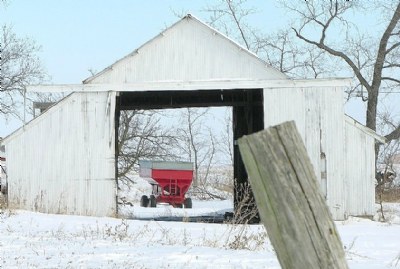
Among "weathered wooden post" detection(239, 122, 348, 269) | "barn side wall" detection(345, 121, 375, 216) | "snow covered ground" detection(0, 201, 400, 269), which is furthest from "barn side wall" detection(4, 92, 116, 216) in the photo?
A: "weathered wooden post" detection(239, 122, 348, 269)

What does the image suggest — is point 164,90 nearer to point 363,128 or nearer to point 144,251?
point 363,128

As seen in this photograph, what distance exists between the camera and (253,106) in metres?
21.9

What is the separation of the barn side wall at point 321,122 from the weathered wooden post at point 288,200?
1502 cm

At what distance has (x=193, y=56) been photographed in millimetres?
17484

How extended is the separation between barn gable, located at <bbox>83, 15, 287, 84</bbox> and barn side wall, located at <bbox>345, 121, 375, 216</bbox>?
3.46 m

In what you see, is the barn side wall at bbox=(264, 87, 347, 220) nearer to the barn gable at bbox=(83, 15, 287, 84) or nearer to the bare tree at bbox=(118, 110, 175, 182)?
the barn gable at bbox=(83, 15, 287, 84)

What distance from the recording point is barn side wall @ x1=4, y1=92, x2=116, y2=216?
17.1 meters

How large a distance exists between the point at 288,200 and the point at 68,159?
16192 mm

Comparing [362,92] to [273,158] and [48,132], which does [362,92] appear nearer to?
[48,132]

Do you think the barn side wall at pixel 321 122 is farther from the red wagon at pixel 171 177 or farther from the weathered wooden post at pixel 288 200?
the weathered wooden post at pixel 288 200

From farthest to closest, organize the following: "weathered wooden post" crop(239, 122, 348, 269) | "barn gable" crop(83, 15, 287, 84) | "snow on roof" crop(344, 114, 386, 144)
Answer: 1. "barn gable" crop(83, 15, 287, 84)
2. "snow on roof" crop(344, 114, 386, 144)
3. "weathered wooden post" crop(239, 122, 348, 269)

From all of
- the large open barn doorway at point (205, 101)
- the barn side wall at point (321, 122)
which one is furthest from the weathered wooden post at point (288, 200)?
the large open barn doorway at point (205, 101)

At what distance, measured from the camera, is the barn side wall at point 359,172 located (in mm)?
16938

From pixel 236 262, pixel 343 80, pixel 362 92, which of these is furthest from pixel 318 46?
pixel 236 262
